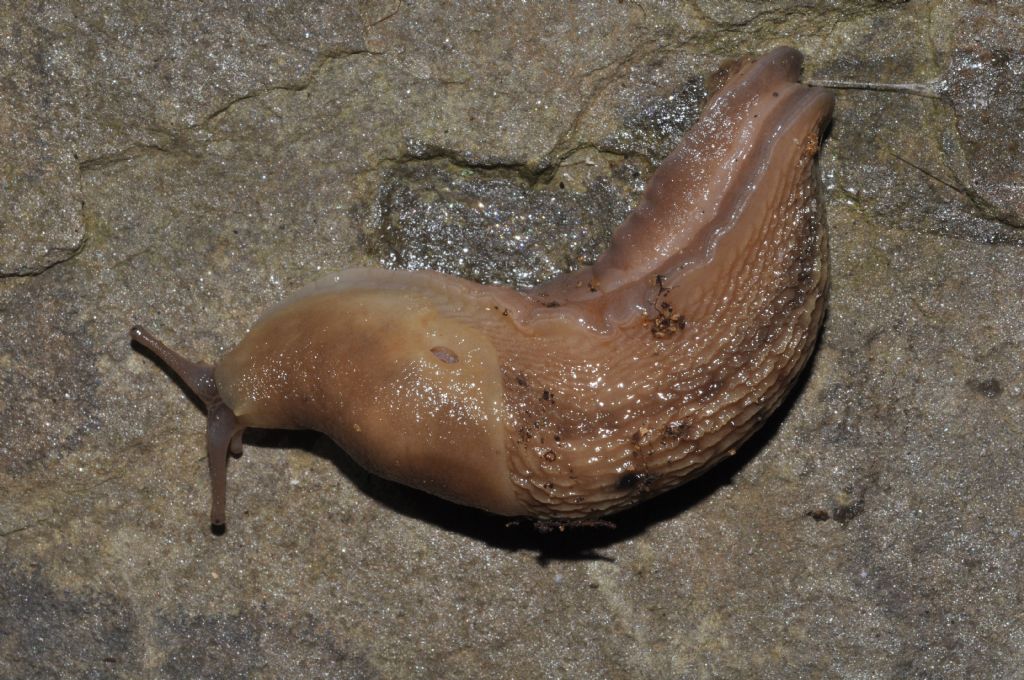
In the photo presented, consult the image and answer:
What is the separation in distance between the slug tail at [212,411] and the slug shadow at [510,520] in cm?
15

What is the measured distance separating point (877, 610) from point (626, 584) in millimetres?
907

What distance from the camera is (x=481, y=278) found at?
3.72 meters

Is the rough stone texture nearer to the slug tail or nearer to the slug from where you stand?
the slug tail

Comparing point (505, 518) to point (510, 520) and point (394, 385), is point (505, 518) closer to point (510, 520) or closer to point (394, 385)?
point (510, 520)

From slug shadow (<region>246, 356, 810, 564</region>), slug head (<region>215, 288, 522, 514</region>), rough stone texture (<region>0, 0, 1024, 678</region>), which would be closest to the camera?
slug head (<region>215, 288, 522, 514</region>)

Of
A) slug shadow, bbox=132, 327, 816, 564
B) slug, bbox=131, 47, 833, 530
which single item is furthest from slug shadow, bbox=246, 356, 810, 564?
slug, bbox=131, 47, 833, 530

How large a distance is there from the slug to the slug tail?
0.16 metres

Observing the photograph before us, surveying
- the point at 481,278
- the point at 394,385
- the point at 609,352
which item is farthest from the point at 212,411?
the point at 609,352

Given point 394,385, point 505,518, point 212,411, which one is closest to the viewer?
point 394,385

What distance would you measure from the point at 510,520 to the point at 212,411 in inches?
43.9

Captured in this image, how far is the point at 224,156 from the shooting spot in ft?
11.9

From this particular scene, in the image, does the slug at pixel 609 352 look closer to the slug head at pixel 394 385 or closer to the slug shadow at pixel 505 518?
the slug head at pixel 394 385

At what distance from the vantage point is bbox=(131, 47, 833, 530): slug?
3.29 meters

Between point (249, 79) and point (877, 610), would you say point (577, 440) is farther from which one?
point (249, 79)
